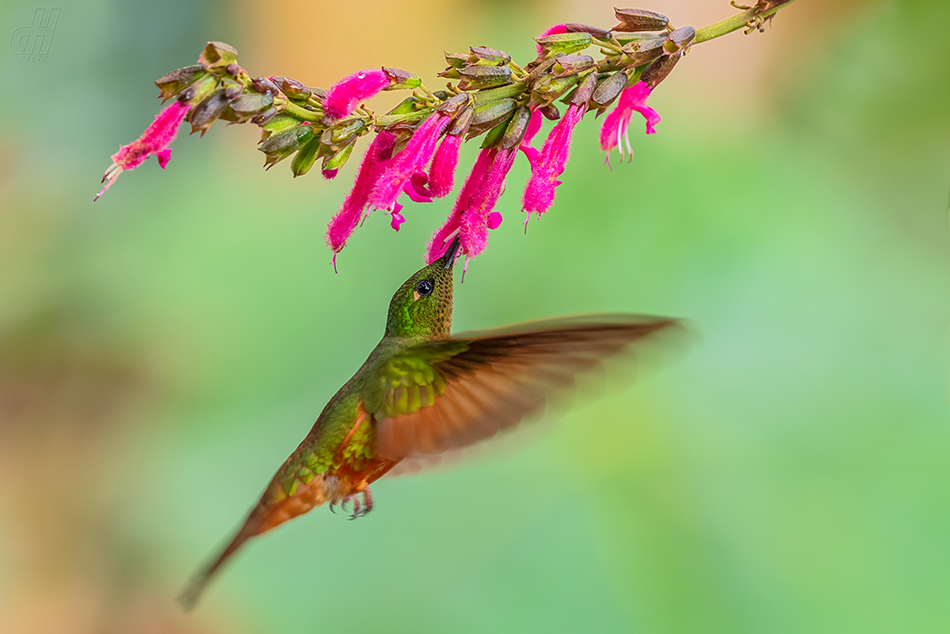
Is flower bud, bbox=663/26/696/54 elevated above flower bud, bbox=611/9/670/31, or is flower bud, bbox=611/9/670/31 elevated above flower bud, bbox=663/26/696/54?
flower bud, bbox=611/9/670/31

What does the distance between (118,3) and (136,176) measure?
0.34 m

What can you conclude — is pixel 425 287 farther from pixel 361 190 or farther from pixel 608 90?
pixel 608 90

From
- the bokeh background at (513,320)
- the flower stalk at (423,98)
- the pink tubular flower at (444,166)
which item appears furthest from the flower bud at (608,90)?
the bokeh background at (513,320)

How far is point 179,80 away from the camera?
402 mm

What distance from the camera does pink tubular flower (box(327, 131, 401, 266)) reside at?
50cm

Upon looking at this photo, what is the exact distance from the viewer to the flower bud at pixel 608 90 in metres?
0.45

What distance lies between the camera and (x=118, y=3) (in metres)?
1.50

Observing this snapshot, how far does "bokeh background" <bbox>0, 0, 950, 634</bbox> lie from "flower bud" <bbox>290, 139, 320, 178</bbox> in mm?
971

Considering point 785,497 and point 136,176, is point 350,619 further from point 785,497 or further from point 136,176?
point 136,176

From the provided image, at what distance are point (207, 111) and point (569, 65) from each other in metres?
0.21

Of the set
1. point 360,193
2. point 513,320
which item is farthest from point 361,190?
point 513,320

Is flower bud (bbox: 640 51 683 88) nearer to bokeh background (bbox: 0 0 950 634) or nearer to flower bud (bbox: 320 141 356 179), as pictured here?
flower bud (bbox: 320 141 356 179)

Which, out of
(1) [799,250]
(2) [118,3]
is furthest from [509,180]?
(2) [118,3]

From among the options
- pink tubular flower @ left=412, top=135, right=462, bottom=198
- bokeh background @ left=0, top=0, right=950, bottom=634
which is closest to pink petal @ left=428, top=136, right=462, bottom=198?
pink tubular flower @ left=412, top=135, right=462, bottom=198
